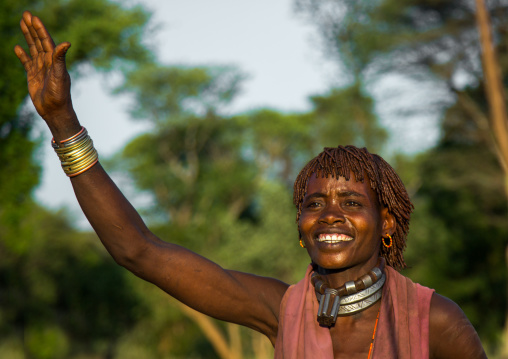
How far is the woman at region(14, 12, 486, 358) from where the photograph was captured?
266cm

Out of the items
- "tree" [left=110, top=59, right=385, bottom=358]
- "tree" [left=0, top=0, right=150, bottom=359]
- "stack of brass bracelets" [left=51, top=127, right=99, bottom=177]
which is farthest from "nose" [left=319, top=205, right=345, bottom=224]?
"tree" [left=110, top=59, right=385, bottom=358]

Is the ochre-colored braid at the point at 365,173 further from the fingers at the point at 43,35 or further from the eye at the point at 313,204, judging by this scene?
the fingers at the point at 43,35

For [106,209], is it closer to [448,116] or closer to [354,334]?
[354,334]

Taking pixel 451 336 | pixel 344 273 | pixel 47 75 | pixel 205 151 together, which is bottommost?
pixel 451 336

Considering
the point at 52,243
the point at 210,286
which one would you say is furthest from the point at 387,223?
the point at 52,243

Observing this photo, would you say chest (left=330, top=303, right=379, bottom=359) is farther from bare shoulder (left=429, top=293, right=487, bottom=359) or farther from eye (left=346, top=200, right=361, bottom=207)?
eye (left=346, top=200, right=361, bottom=207)

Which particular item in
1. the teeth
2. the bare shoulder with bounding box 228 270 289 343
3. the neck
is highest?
the teeth

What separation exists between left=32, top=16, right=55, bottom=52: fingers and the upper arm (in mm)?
770

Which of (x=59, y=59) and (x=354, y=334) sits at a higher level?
(x=59, y=59)

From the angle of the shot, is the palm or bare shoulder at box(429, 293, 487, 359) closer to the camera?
the palm

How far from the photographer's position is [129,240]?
2705 mm

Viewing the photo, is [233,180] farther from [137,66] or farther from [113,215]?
[113,215]

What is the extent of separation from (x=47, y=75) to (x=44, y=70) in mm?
44

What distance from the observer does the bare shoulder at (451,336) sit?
2.69m
